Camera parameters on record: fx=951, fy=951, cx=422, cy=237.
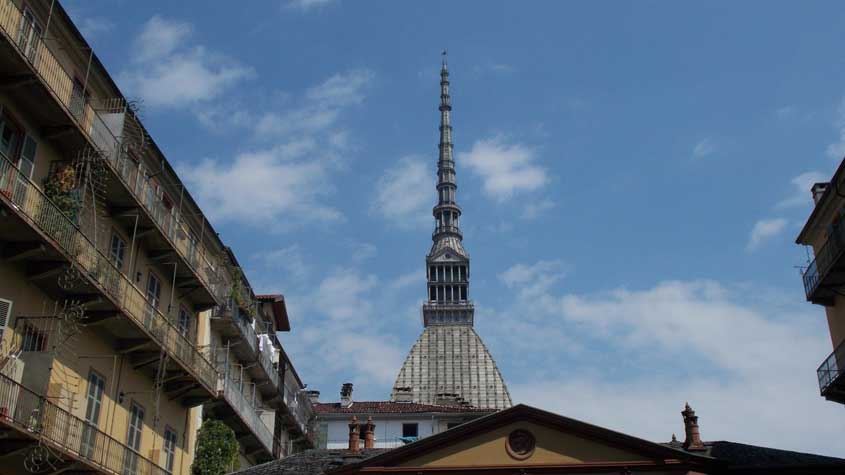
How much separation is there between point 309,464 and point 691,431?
13.9 meters

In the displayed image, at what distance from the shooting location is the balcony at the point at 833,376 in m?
36.2

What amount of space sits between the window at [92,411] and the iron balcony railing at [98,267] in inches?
87.2

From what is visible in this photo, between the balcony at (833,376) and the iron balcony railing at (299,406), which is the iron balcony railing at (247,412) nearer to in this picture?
the iron balcony railing at (299,406)

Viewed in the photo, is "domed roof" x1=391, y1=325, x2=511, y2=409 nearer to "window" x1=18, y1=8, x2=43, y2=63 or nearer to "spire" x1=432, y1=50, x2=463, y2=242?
"spire" x1=432, y1=50, x2=463, y2=242

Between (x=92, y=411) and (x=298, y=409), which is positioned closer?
(x=92, y=411)

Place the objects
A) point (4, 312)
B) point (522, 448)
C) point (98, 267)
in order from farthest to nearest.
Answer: point (522, 448) < point (98, 267) < point (4, 312)

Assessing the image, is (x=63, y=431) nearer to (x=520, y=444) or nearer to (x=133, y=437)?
(x=133, y=437)

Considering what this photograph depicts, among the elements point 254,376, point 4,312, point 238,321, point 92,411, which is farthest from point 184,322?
point 4,312

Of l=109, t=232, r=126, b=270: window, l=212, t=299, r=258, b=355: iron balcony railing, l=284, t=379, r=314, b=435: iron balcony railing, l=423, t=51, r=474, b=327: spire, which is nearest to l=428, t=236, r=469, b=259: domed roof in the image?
l=423, t=51, r=474, b=327: spire

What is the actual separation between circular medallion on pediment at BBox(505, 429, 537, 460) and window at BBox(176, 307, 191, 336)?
13.8 m

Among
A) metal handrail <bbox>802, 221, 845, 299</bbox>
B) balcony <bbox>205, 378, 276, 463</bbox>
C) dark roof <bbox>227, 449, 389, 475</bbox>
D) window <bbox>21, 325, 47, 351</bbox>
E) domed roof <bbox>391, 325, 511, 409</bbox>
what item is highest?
domed roof <bbox>391, 325, 511, 409</bbox>

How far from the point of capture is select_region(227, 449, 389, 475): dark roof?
1372 inches

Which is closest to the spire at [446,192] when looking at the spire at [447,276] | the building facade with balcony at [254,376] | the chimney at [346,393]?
the spire at [447,276]

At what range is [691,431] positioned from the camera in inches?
1310
